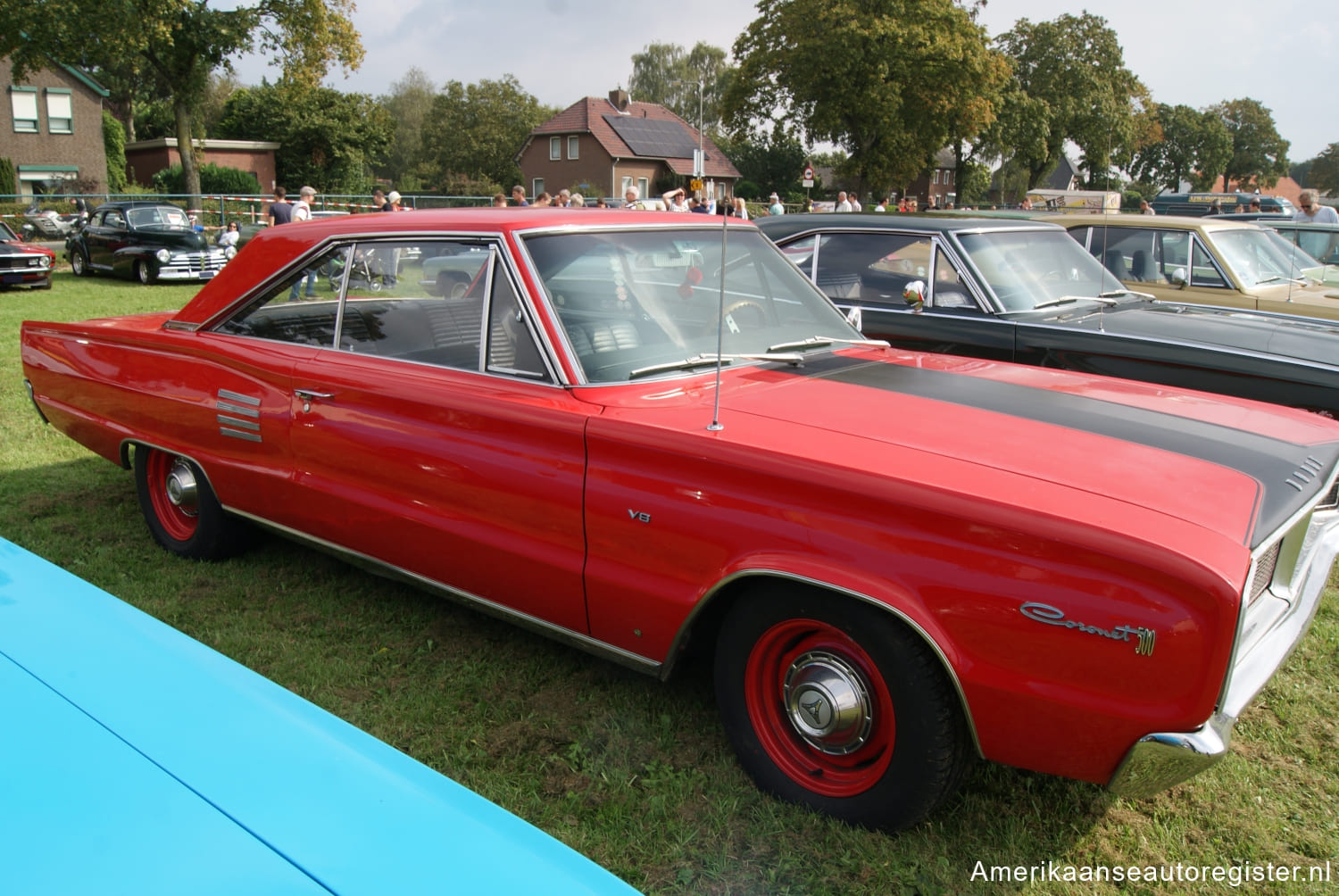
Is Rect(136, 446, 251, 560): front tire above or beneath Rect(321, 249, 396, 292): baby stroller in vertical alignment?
beneath

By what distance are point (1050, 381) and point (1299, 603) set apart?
1100 millimetres

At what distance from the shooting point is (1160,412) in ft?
9.75

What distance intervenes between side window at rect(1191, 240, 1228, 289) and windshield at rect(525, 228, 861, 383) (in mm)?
5180

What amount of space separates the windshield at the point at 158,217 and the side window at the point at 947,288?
15.7 metres

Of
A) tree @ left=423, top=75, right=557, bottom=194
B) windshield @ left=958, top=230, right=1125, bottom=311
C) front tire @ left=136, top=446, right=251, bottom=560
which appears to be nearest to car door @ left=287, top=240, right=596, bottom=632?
front tire @ left=136, top=446, right=251, bottom=560

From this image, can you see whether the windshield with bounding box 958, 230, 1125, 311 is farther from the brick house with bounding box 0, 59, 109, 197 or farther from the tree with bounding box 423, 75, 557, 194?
the tree with bounding box 423, 75, 557, 194

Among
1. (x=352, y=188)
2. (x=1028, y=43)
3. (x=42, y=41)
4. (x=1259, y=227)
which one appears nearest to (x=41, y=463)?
(x=1259, y=227)

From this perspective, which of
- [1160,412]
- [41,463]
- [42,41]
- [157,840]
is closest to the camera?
[157,840]

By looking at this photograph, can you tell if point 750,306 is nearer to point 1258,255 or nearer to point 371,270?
point 371,270

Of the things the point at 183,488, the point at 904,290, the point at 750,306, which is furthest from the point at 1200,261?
the point at 183,488

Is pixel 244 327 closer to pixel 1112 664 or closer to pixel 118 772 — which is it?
pixel 118 772

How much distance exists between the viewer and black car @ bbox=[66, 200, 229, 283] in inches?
624

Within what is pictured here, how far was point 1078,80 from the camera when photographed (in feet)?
155

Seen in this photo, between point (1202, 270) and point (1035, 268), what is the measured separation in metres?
2.63
